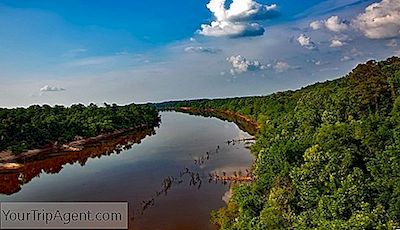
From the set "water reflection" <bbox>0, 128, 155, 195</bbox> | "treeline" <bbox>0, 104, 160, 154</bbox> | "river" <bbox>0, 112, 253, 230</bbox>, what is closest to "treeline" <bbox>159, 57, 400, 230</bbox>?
"river" <bbox>0, 112, 253, 230</bbox>

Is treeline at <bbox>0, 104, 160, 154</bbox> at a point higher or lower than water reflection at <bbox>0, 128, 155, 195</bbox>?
higher

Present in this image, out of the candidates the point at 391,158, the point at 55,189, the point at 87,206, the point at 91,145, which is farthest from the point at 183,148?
the point at 391,158

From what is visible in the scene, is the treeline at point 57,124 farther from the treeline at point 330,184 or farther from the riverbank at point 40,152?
the treeline at point 330,184

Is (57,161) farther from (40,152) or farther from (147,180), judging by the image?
(147,180)

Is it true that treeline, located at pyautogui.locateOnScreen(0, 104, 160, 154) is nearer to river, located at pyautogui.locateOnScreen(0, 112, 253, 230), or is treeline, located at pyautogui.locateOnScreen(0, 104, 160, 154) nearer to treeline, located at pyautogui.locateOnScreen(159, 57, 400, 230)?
river, located at pyautogui.locateOnScreen(0, 112, 253, 230)

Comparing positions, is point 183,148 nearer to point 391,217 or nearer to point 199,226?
point 199,226

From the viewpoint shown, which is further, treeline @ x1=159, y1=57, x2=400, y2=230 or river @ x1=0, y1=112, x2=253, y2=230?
river @ x1=0, y1=112, x2=253, y2=230

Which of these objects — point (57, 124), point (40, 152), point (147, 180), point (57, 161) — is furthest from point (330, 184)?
point (57, 124)
